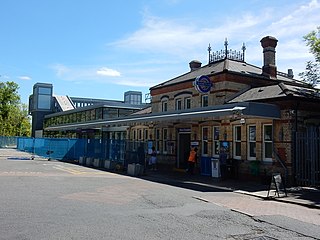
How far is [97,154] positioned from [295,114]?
16287 mm

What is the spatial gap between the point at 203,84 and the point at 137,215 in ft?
45.4

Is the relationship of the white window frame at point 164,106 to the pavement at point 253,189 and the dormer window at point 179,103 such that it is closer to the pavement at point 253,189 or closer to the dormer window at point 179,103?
the dormer window at point 179,103

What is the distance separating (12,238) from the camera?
715cm

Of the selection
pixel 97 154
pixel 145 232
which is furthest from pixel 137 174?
pixel 145 232

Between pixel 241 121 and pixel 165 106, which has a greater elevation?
pixel 165 106

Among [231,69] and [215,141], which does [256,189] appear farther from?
[231,69]

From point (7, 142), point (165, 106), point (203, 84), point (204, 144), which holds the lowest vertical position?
point (204, 144)

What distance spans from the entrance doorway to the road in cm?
1070

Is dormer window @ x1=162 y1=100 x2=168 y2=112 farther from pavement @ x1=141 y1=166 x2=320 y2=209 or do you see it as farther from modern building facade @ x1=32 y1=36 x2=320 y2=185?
pavement @ x1=141 y1=166 x2=320 y2=209

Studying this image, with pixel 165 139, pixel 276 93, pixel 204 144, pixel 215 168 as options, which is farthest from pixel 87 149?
pixel 276 93

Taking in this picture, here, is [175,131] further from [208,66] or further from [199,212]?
[199,212]

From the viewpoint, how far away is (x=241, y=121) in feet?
66.7

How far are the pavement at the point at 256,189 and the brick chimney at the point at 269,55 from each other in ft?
30.6

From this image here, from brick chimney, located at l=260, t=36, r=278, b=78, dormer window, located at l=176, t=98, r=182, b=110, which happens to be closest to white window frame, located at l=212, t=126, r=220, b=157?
dormer window, located at l=176, t=98, r=182, b=110
